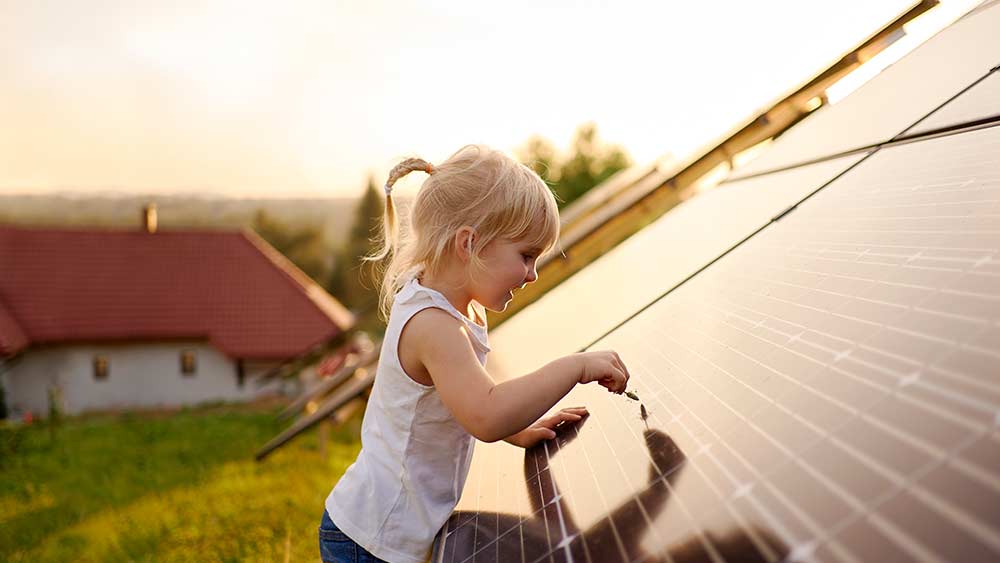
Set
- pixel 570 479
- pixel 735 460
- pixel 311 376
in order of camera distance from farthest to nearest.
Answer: pixel 311 376 → pixel 570 479 → pixel 735 460

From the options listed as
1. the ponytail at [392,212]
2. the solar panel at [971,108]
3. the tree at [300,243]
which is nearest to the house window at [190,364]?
the ponytail at [392,212]

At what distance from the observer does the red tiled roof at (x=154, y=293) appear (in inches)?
1163

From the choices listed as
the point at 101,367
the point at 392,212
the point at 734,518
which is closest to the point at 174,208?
the point at 101,367

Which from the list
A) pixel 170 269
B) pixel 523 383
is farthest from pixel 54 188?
pixel 523 383

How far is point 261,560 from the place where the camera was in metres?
4.69

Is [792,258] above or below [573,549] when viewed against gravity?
Answer: above

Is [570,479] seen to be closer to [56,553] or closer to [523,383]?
[523,383]

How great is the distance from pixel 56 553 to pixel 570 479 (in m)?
6.27

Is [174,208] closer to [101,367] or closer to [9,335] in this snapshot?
[101,367]

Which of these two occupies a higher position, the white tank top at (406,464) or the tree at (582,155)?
the white tank top at (406,464)

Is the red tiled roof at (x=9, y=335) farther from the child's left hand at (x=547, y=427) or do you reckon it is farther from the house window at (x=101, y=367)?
the child's left hand at (x=547, y=427)

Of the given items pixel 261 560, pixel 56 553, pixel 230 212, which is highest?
pixel 261 560

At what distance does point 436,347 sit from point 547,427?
0.30 meters

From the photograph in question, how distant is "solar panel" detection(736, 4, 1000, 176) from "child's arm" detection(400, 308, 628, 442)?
1.19 meters
